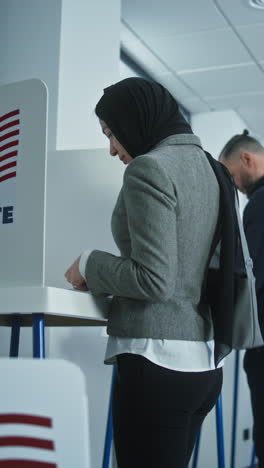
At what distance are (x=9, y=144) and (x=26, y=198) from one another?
0.13m

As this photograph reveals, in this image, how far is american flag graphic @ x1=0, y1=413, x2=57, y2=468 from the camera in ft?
1.62

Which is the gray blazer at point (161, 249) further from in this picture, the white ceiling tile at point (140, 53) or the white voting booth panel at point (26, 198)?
the white ceiling tile at point (140, 53)

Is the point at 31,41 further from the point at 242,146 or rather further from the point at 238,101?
the point at 238,101

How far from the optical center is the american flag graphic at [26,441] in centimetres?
50

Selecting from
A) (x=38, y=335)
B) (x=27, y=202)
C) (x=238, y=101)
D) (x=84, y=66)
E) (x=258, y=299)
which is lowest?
(x=38, y=335)

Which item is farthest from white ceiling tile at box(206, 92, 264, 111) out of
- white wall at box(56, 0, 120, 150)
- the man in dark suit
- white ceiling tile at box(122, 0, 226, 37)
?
the man in dark suit

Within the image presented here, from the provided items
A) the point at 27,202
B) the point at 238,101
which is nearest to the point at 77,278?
the point at 27,202

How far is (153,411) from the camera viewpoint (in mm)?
1103

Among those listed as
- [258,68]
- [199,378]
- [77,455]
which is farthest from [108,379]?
[258,68]

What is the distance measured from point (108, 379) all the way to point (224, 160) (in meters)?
0.93

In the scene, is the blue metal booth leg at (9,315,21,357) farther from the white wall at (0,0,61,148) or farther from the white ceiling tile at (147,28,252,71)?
the white ceiling tile at (147,28,252,71)

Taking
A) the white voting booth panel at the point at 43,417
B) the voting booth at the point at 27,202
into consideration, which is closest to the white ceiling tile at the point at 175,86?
the voting booth at the point at 27,202

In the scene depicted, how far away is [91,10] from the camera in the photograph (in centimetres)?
285

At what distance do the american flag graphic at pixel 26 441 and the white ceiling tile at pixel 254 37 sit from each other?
3428 mm
